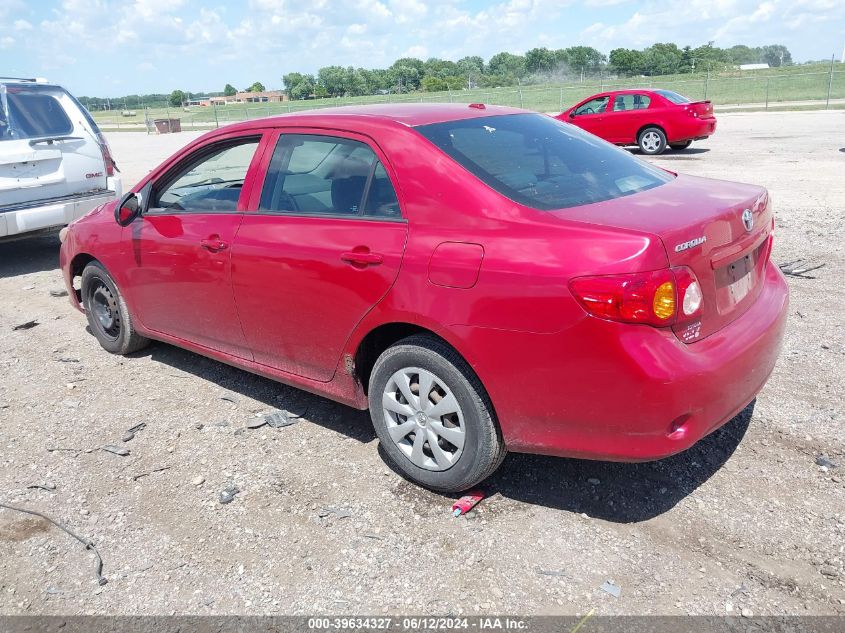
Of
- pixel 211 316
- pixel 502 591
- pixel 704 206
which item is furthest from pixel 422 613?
pixel 211 316

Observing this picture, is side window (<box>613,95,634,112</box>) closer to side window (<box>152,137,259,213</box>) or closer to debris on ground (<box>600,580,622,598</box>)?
side window (<box>152,137,259,213</box>)

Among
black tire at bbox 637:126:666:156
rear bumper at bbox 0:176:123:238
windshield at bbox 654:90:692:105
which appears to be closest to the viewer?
rear bumper at bbox 0:176:123:238

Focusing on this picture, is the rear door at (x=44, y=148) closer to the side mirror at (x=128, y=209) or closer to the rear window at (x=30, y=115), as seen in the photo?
the rear window at (x=30, y=115)

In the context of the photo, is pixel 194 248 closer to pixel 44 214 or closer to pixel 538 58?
pixel 44 214

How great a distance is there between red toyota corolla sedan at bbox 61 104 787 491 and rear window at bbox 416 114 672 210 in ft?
0.05

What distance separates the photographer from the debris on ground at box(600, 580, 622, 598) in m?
2.79

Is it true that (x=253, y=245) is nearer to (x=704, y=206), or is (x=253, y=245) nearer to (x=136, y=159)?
(x=704, y=206)

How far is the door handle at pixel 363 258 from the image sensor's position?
133 inches

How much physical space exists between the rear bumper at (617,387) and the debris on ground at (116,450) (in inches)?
87.0

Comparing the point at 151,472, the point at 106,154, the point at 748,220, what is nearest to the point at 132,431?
the point at 151,472

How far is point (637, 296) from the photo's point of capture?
8.93ft

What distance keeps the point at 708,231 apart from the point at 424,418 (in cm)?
147

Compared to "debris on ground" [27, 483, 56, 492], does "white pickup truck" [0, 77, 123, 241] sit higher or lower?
higher

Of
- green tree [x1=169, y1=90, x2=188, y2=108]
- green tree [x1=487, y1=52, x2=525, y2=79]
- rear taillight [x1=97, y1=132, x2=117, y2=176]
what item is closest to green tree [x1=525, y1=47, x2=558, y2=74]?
green tree [x1=487, y1=52, x2=525, y2=79]
